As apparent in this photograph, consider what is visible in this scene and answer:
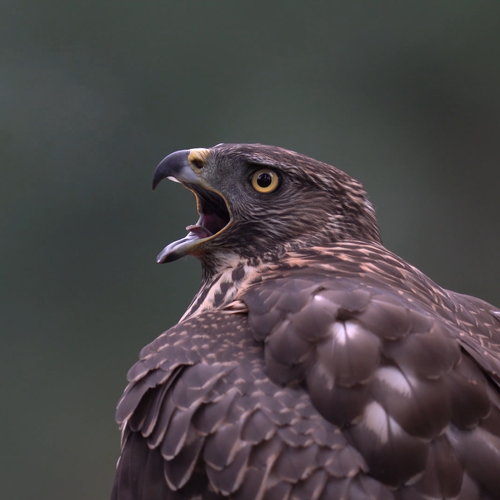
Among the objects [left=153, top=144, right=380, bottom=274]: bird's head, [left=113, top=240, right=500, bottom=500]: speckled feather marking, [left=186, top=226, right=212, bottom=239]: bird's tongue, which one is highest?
[left=153, top=144, right=380, bottom=274]: bird's head

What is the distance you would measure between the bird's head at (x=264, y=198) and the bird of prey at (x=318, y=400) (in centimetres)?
28

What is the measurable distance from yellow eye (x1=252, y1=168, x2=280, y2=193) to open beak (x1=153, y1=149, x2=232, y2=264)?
12cm

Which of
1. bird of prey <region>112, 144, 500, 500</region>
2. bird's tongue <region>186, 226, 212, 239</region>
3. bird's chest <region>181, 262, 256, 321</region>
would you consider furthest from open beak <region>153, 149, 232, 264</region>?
bird of prey <region>112, 144, 500, 500</region>

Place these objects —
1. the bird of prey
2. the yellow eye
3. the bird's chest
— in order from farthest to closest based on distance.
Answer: the yellow eye, the bird's chest, the bird of prey

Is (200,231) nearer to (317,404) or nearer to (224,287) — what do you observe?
(224,287)

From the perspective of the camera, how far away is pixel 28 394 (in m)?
4.36

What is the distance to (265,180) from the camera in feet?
6.79

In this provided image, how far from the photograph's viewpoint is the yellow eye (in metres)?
2.07

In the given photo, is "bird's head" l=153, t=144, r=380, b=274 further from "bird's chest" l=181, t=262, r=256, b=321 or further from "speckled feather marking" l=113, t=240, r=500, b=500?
"speckled feather marking" l=113, t=240, r=500, b=500

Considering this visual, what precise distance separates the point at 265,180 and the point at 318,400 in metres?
0.89

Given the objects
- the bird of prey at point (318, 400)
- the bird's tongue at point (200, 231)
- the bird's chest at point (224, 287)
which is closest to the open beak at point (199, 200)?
the bird's tongue at point (200, 231)

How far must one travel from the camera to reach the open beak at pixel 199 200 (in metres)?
2.00

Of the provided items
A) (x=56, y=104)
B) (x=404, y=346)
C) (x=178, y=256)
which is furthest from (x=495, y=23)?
(x=404, y=346)

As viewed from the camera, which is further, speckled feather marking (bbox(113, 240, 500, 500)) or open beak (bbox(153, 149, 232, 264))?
open beak (bbox(153, 149, 232, 264))
